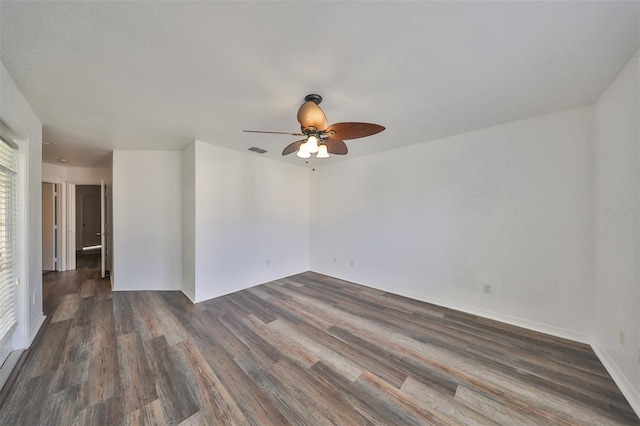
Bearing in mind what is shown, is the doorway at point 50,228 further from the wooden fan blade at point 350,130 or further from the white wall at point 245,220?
the wooden fan blade at point 350,130

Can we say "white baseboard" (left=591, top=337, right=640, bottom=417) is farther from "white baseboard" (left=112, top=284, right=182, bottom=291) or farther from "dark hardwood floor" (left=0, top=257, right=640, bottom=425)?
"white baseboard" (left=112, top=284, right=182, bottom=291)

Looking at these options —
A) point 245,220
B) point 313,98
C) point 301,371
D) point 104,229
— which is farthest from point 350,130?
point 104,229

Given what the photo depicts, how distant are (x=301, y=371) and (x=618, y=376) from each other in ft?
8.42

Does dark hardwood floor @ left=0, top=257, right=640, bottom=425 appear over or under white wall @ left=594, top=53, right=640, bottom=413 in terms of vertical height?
under

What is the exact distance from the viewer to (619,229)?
1.82m

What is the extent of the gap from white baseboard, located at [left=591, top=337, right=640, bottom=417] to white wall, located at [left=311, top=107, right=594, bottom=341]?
219mm

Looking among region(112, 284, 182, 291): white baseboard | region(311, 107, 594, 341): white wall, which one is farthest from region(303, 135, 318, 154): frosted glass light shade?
region(112, 284, 182, 291): white baseboard

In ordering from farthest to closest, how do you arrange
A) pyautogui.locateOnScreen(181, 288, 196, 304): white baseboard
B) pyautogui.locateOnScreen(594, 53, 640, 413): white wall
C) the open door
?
the open door < pyautogui.locateOnScreen(181, 288, 196, 304): white baseboard < pyautogui.locateOnScreen(594, 53, 640, 413): white wall

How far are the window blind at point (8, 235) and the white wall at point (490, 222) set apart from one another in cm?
416

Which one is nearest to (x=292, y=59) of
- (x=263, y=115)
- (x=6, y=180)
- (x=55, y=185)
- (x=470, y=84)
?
(x=263, y=115)

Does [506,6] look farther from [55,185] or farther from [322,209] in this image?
[55,185]

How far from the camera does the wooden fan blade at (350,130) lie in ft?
6.02

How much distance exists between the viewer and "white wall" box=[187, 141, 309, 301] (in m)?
3.41

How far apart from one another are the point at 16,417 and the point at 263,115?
2.96 meters
